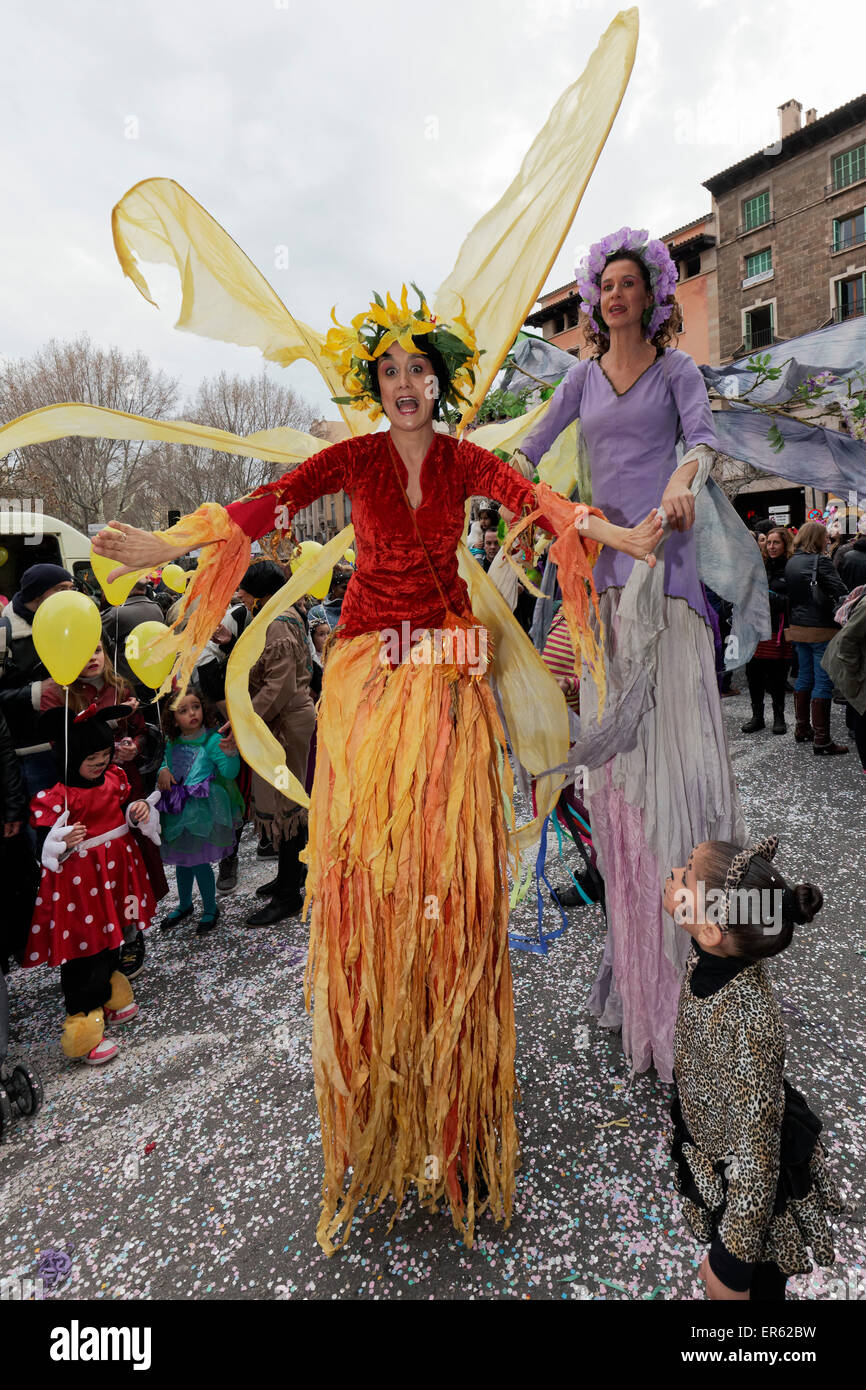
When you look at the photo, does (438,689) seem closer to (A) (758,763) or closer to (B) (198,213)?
(B) (198,213)

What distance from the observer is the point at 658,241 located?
5.78 ft

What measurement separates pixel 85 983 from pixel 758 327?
66.9 ft

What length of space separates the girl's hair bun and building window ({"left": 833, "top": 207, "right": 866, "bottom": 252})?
19169 mm

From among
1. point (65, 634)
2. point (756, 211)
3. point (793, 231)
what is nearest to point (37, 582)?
point (65, 634)

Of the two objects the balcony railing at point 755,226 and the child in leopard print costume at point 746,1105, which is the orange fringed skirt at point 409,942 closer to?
the child in leopard print costume at point 746,1105

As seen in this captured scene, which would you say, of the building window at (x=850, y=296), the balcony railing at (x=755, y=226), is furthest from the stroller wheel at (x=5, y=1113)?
the balcony railing at (x=755, y=226)

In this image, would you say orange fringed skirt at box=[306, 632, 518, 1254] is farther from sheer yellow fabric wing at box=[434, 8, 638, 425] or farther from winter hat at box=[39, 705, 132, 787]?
winter hat at box=[39, 705, 132, 787]

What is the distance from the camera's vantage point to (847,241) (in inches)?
607

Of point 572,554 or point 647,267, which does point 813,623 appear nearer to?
point 647,267

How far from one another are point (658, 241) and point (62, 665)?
2.23m

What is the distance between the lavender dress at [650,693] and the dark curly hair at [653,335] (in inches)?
2.8

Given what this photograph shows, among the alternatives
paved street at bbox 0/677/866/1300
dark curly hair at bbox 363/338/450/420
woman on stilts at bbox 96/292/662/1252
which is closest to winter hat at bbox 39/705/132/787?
paved street at bbox 0/677/866/1300

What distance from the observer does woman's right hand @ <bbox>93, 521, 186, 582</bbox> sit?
49.9 inches
